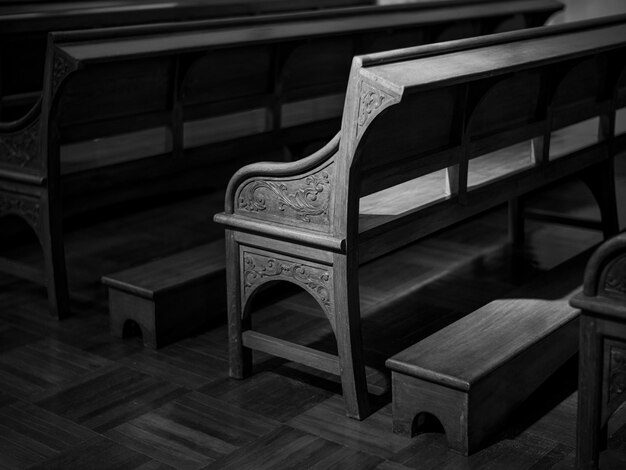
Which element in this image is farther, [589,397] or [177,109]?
[177,109]

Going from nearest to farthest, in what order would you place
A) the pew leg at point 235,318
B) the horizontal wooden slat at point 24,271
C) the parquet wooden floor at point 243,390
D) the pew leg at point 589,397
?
the pew leg at point 589,397
the parquet wooden floor at point 243,390
the pew leg at point 235,318
the horizontal wooden slat at point 24,271

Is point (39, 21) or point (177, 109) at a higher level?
point (39, 21)

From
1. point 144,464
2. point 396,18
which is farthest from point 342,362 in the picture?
point 396,18

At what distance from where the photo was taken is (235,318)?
11.0ft

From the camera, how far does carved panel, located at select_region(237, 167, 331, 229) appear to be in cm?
302

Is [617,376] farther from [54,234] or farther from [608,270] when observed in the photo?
[54,234]

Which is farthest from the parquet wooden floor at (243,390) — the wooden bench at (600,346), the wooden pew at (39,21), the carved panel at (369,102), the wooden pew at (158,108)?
the carved panel at (369,102)

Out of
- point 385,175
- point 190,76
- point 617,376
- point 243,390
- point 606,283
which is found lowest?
point 243,390

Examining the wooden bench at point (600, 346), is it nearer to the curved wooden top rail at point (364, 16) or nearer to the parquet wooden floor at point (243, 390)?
the parquet wooden floor at point (243, 390)

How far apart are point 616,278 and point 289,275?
3.75 feet

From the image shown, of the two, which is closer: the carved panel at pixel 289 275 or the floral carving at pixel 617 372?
the floral carving at pixel 617 372

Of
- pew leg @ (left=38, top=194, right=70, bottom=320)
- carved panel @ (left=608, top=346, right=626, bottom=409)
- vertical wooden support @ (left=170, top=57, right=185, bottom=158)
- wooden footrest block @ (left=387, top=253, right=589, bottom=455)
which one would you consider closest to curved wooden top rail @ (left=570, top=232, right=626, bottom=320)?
carved panel @ (left=608, top=346, right=626, bottom=409)

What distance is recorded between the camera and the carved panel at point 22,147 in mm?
3898

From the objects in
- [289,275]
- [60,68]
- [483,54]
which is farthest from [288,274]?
[60,68]
